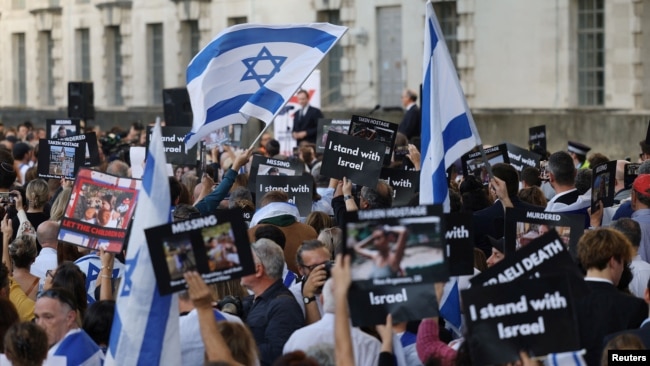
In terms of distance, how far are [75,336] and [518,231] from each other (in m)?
2.72

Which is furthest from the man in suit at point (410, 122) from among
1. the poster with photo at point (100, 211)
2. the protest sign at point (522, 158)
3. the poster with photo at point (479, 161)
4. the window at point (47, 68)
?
the window at point (47, 68)

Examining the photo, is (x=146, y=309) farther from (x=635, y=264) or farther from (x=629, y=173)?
(x=629, y=173)

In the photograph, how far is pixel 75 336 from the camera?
714 centimetres

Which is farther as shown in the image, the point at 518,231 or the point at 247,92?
A: the point at 247,92

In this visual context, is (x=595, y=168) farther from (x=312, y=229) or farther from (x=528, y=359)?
(x=528, y=359)

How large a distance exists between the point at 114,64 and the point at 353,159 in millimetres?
31072

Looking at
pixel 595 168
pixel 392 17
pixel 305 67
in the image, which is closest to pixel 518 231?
pixel 595 168

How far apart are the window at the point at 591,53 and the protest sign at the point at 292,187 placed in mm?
15454

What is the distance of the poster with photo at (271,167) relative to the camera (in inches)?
527

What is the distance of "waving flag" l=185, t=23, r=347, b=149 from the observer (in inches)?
469

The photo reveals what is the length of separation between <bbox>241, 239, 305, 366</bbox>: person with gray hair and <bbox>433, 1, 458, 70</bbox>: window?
2203cm

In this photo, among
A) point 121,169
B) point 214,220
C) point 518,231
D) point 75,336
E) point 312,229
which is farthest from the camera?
point 121,169

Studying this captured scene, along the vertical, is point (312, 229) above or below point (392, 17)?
below

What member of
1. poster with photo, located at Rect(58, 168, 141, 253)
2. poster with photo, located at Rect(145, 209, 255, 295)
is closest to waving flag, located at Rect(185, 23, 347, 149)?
poster with photo, located at Rect(58, 168, 141, 253)
